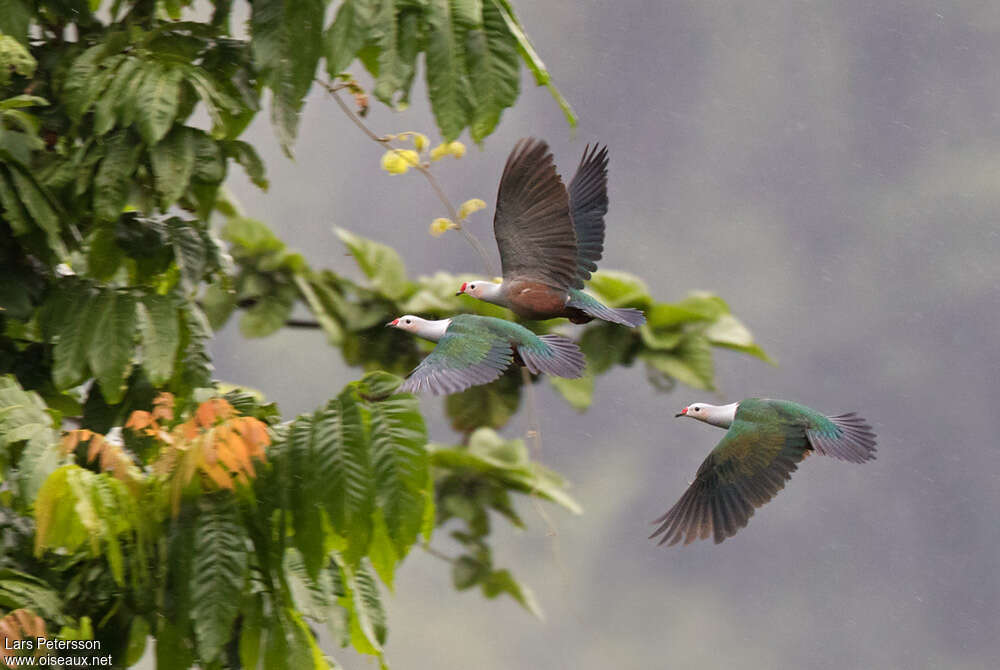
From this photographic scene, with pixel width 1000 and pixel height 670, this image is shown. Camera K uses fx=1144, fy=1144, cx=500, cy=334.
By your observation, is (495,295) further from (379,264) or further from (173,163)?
(379,264)

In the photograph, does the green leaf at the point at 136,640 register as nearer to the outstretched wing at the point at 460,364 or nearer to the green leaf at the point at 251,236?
the outstretched wing at the point at 460,364

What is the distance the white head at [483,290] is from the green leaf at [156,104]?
2265 mm

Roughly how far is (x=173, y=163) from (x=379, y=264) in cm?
228

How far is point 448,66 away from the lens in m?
1.26

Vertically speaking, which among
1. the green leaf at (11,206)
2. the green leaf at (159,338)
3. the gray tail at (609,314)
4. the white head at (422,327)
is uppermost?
the gray tail at (609,314)

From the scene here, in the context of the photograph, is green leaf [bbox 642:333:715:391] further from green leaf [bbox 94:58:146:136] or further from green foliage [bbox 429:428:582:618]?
green foliage [bbox 429:428:582:618]

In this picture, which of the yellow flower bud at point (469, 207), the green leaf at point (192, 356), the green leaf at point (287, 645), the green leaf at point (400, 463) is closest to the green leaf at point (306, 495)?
the green leaf at point (400, 463)

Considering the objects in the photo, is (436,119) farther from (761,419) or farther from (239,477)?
(239,477)

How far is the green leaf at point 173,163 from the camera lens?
3037mm

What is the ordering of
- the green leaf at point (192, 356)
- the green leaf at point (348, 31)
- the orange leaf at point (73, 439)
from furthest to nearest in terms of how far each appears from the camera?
the green leaf at point (192, 356), the orange leaf at point (73, 439), the green leaf at point (348, 31)

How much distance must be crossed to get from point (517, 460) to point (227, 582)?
366 cm

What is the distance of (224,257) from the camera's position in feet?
11.4

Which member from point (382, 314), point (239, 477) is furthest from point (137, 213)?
point (382, 314)

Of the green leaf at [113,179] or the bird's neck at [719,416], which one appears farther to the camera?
the green leaf at [113,179]
